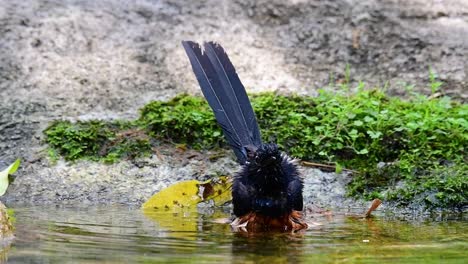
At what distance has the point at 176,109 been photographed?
6.60 m

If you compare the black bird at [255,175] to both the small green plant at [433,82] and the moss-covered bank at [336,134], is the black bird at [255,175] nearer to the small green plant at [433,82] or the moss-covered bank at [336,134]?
the moss-covered bank at [336,134]

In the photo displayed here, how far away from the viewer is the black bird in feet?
15.2

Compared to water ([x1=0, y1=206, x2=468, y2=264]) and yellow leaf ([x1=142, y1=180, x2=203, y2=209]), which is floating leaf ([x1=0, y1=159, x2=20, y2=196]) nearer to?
water ([x1=0, y1=206, x2=468, y2=264])

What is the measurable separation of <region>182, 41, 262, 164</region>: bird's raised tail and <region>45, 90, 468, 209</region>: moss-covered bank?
76cm

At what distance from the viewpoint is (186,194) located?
5594mm

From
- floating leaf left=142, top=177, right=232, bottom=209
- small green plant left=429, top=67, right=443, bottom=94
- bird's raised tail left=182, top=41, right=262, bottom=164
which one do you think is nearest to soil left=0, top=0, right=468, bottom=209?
small green plant left=429, top=67, right=443, bottom=94

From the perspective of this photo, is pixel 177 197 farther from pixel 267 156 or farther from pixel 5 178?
pixel 5 178

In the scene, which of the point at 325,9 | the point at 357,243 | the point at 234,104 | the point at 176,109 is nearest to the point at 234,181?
the point at 234,104

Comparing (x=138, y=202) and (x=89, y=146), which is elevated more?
(x=89, y=146)

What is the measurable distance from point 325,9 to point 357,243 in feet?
16.1

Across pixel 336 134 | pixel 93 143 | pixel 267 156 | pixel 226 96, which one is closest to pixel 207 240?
pixel 267 156

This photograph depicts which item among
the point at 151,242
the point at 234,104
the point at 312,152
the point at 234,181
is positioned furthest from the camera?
the point at 312,152

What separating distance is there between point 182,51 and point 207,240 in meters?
4.11

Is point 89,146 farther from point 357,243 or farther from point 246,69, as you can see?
point 357,243
